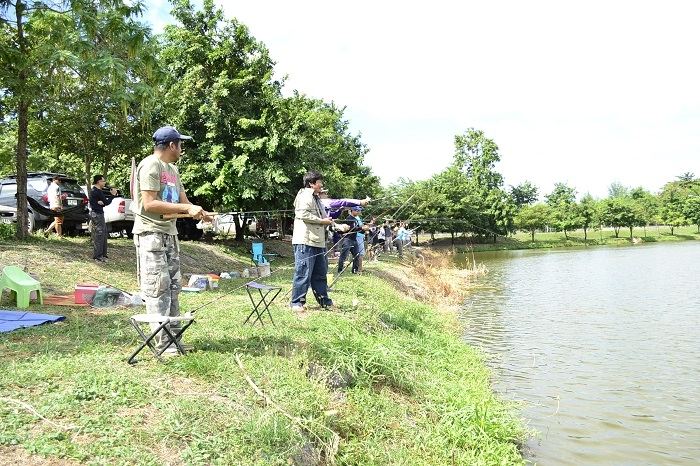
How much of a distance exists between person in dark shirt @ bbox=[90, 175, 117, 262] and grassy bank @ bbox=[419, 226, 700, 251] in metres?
38.5

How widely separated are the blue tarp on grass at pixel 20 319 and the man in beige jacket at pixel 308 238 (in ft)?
9.63

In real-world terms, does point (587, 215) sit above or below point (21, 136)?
below

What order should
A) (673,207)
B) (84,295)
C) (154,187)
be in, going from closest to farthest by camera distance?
(154,187)
(84,295)
(673,207)

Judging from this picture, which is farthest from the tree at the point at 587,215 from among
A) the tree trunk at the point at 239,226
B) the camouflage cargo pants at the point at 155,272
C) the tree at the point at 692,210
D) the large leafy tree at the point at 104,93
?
the camouflage cargo pants at the point at 155,272

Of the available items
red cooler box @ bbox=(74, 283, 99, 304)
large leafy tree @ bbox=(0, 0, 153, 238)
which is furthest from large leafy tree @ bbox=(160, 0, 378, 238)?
red cooler box @ bbox=(74, 283, 99, 304)

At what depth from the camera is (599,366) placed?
890cm

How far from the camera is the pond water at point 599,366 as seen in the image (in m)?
5.99

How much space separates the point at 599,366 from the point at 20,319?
8371 mm

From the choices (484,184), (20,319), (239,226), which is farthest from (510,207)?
(20,319)

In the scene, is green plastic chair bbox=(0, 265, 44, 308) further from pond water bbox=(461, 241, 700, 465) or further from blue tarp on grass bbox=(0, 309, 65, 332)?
pond water bbox=(461, 241, 700, 465)

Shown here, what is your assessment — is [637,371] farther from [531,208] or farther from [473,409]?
[531,208]

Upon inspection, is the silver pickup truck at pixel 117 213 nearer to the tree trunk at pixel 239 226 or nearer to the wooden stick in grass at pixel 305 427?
the tree trunk at pixel 239 226

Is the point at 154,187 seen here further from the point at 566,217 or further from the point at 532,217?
the point at 566,217

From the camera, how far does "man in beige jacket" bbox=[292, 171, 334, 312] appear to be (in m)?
7.47
